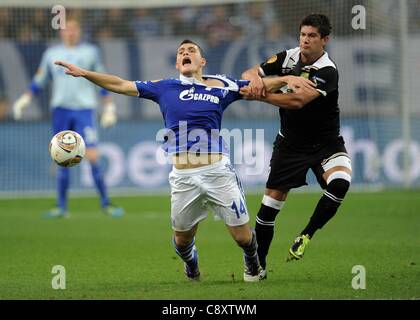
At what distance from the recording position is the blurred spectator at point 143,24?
19.0 metres

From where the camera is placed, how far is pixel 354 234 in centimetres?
1175

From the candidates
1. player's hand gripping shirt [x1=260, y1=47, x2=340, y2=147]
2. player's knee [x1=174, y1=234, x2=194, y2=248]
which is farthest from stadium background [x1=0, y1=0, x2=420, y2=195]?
player's knee [x1=174, y1=234, x2=194, y2=248]

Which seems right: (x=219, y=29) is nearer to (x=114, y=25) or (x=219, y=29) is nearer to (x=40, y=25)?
(x=114, y=25)

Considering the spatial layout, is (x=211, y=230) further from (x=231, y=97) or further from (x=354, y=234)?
(x=231, y=97)

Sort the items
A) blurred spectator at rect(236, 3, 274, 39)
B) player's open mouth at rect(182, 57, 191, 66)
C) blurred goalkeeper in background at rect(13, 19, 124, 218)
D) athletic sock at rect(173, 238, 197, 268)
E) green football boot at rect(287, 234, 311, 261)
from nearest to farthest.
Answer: player's open mouth at rect(182, 57, 191, 66), athletic sock at rect(173, 238, 197, 268), green football boot at rect(287, 234, 311, 261), blurred goalkeeper in background at rect(13, 19, 124, 218), blurred spectator at rect(236, 3, 274, 39)

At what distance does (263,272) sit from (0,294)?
2.41 metres

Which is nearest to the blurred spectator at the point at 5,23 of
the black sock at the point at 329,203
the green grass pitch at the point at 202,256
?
the green grass pitch at the point at 202,256

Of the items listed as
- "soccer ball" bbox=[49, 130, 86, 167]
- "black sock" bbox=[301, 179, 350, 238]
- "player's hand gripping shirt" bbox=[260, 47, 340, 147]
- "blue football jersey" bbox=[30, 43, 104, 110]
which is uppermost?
"blue football jersey" bbox=[30, 43, 104, 110]

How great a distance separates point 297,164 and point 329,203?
0.50m

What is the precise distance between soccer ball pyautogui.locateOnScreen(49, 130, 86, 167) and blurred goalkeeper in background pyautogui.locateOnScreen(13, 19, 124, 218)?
559 cm

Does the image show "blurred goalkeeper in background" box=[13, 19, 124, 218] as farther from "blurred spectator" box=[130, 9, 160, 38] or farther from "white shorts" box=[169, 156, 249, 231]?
"white shorts" box=[169, 156, 249, 231]

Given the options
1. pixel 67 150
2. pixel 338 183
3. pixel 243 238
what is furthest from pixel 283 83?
pixel 67 150

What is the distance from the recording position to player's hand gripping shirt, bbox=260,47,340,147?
329 inches

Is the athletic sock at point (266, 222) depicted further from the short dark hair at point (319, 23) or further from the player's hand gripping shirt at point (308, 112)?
the short dark hair at point (319, 23)
